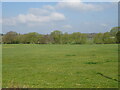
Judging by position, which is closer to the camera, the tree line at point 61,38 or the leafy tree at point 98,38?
the tree line at point 61,38

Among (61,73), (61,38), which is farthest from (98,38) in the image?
(61,73)

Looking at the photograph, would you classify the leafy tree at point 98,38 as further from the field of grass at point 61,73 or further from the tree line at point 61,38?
the field of grass at point 61,73

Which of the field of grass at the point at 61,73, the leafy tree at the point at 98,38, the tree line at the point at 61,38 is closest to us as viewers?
the field of grass at the point at 61,73

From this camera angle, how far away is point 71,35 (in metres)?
A: 61.8

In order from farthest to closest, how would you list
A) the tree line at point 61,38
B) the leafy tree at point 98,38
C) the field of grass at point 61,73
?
1. the leafy tree at point 98,38
2. the tree line at point 61,38
3. the field of grass at point 61,73

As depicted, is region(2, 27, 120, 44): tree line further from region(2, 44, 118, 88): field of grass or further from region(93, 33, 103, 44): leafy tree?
region(2, 44, 118, 88): field of grass

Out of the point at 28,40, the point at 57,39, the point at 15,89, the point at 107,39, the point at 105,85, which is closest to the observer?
the point at 15,89

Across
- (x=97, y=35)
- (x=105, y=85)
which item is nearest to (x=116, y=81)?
(x=105, y=85)

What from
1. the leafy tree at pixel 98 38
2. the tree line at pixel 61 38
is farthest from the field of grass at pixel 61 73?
the leafy tree at pixel 98 38

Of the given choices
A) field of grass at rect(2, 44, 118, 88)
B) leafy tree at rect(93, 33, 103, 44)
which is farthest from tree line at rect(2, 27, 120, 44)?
field of grass at rect(2, 44, 118, 88)

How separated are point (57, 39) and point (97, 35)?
42.9ft

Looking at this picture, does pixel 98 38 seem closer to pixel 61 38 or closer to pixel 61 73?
pixel 61 38

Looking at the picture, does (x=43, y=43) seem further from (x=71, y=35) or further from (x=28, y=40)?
(x=71, y=35)

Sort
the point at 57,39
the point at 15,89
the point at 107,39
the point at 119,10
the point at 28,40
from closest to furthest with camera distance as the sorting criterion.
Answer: the point at 15,89, the point at 119,10, the point at 28,40, the point at 57,39, the point at 107,39
